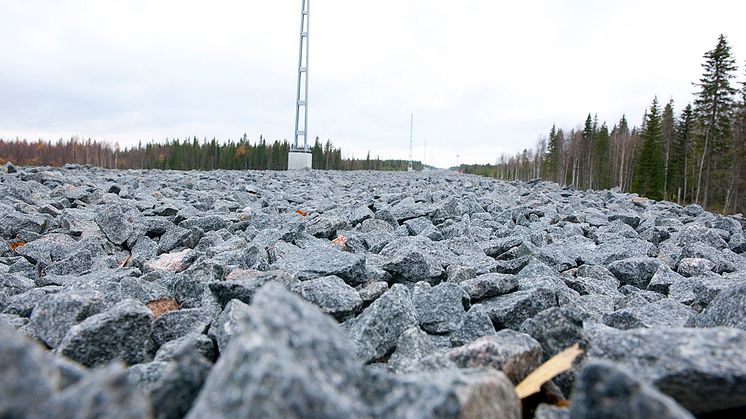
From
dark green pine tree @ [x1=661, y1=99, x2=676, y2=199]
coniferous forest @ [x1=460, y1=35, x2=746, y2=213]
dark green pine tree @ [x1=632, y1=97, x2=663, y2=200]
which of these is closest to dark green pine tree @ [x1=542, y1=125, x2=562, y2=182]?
coniferous forest @ [x1=460, y1=35, x2=746, y2=213]

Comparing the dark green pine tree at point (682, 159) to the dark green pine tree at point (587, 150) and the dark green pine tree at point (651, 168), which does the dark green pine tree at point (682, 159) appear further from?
the dark green pine tree at point (587, 150)

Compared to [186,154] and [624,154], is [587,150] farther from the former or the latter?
[186,154]

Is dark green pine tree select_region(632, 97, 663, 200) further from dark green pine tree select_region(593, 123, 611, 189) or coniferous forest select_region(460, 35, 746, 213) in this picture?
dark green pine tree select_region(593, 123, 611, 189)

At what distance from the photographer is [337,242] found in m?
3.59

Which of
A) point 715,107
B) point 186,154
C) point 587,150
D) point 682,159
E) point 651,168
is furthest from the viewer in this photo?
point 186,154

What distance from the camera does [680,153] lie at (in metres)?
44.9

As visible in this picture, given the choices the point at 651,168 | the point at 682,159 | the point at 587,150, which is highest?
the point at 587,150

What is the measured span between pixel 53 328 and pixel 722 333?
7.03 feet

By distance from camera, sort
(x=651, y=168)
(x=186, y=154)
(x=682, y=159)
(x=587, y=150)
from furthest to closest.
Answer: (x=186, y=154), (x=587, y=150), (x=682, y=159), (x=651, y=168)

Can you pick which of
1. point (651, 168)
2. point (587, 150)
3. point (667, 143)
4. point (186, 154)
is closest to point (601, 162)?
point (587, 150)

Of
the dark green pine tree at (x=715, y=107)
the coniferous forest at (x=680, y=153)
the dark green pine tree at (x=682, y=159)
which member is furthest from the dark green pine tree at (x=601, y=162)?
the dark green pine tree at (x=715, y=107)

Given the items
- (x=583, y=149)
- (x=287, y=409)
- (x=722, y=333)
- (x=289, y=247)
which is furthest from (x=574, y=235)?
(x=583, y=149)

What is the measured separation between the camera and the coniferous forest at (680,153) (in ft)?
111

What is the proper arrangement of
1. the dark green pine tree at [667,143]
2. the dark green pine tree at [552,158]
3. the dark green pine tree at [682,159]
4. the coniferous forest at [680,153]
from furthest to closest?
the dark green pine tree at [552,158] < the dark green pine tree at [667,143] < the dark green pine tree at [682,159] < the coniferous forest at [680,153]
